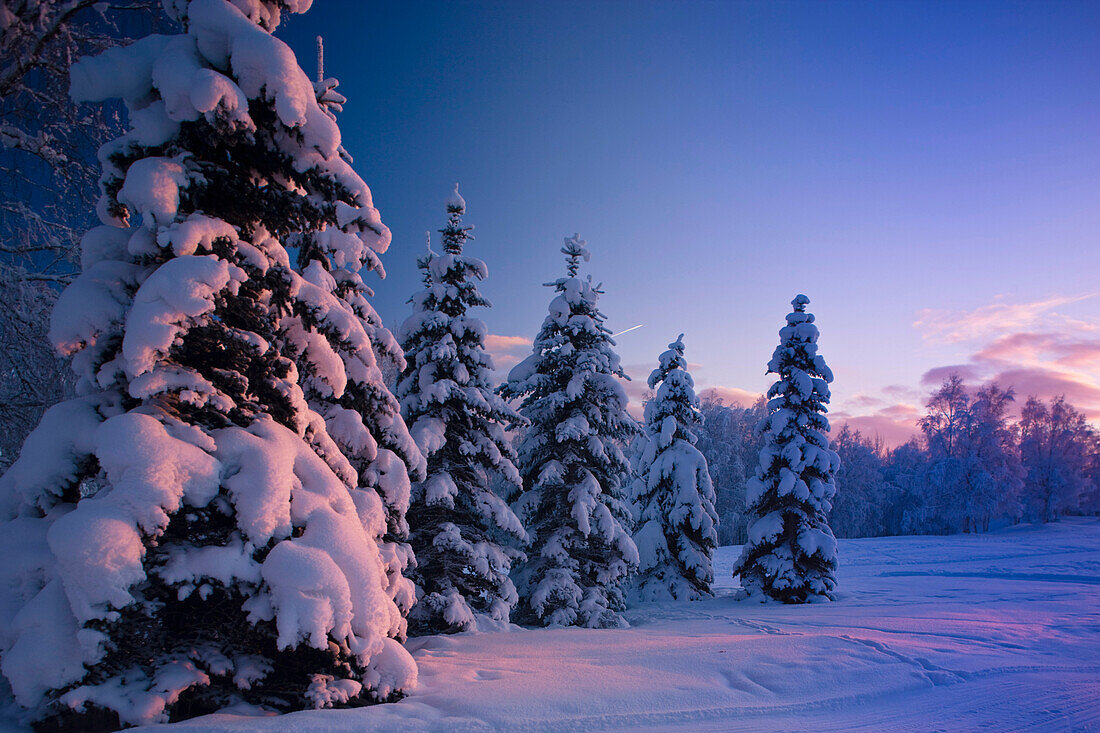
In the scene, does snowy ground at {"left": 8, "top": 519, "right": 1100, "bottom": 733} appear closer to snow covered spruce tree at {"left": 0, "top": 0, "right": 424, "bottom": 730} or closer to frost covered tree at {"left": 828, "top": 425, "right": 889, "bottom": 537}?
snow covered spruce tree at {"left": 0, "top": 0, "right": 424, "bottom": 730}

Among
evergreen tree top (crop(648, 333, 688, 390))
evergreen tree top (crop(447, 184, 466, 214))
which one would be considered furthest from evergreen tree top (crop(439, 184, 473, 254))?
Result: evergreen tree top (crop(648, 333, 688, 390))

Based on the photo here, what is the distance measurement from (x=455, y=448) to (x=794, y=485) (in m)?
12.8

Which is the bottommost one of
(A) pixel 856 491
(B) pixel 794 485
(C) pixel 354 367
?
(A) pixel 856 491

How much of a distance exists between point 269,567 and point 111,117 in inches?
222

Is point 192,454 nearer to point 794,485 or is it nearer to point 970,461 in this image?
point 794,485

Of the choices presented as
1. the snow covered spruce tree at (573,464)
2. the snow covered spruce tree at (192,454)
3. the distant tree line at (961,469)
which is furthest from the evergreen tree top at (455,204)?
the distant tree line at (961,469)

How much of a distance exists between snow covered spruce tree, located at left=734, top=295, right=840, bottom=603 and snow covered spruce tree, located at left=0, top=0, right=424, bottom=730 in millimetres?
16370

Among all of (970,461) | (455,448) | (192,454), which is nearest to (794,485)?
(455,448)

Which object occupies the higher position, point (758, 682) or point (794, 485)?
point (794, 485)

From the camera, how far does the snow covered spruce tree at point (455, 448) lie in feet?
34.5

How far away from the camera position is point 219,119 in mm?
4621

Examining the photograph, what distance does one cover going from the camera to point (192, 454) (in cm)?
419

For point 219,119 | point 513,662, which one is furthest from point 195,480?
point 513,662

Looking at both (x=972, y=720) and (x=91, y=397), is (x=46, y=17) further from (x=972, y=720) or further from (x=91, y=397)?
(x=972, y=720)
